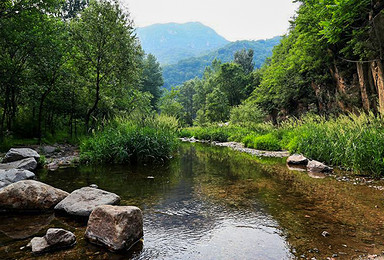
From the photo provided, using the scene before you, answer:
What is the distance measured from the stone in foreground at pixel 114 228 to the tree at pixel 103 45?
14214 millimetres

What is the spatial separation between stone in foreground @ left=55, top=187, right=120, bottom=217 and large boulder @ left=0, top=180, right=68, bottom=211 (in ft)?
0.97

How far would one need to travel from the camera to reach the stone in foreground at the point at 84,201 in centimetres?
485

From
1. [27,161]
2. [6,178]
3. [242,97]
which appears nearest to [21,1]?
[27,161]

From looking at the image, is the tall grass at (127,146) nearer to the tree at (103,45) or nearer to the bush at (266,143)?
the tree at (103,45)

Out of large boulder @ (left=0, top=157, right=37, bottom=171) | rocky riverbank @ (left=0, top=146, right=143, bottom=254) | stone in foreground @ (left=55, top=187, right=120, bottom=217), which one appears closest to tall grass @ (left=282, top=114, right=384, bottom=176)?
rocky riverbank @ (left=0, top=146, right=143, bottom=254)

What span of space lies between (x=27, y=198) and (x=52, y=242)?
2.08m

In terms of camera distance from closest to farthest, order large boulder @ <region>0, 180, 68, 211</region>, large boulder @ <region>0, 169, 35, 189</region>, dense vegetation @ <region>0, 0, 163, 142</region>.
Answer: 1. large boulder @ <region>0, 180, 68, 211</region>
2. large boulder @ <region>0, 169, 35, 189</region>
3. dense vegetation @ <region>0, 0, 163, 142</region>

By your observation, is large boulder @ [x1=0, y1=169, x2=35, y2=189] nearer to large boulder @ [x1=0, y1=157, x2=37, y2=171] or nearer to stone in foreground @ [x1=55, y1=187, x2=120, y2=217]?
large boulder @ [x1=0, y1=157, x2=37, y2=171]

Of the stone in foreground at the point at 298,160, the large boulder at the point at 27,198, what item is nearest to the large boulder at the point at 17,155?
the large boulder at the point at 27,198

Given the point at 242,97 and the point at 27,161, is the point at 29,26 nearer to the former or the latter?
the point at 27,161

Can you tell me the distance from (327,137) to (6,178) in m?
11.8

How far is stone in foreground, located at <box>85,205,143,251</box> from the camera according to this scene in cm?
362

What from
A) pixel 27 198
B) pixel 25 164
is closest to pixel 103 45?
pixel 25 164

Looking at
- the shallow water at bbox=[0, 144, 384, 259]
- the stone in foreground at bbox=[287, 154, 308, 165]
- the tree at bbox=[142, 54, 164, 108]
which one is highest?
the tree at bbox=[142, 54, 164, 108]
